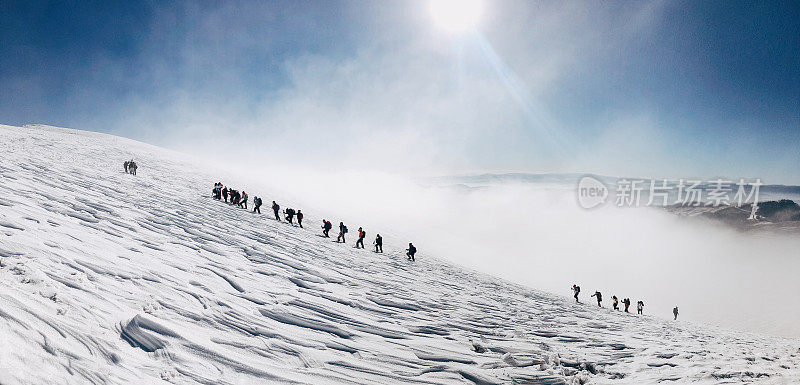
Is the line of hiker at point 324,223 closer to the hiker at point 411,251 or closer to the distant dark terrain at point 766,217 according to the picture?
the hiker at point 411,251

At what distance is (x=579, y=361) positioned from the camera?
299 inches

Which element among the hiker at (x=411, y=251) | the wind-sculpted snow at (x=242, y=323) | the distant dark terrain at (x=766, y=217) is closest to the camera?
the wind-sculpted snow at (x=242, y=323)

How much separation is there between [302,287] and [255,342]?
418 cm

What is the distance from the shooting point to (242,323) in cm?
642

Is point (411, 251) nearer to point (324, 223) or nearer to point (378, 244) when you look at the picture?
point (378, 244)

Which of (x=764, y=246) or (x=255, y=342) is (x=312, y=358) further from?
(x=764, y=246)

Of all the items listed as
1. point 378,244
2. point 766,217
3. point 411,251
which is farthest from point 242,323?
point 766,217

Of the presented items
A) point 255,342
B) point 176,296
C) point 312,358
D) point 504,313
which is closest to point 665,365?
point 504,313

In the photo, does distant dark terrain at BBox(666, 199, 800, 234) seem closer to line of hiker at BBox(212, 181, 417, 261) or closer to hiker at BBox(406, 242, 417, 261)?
hiker at BBox(406, 242, 417, 261)

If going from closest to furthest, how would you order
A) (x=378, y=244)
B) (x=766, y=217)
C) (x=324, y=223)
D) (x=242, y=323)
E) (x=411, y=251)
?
(x=242, y=323) → (x=411, y=251) → (x=378, y=244) → (x=324, y=223) → (x=766, y=217)

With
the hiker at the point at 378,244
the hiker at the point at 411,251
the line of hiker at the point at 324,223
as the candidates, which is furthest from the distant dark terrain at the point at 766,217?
the hiker at the point at 378,244

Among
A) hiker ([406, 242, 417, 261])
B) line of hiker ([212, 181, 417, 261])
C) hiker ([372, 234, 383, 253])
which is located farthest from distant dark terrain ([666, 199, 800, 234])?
hiker ([372, 234, 383, 253])

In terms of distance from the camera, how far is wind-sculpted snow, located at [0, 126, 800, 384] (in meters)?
4.36

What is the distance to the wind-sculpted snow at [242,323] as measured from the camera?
436cm
